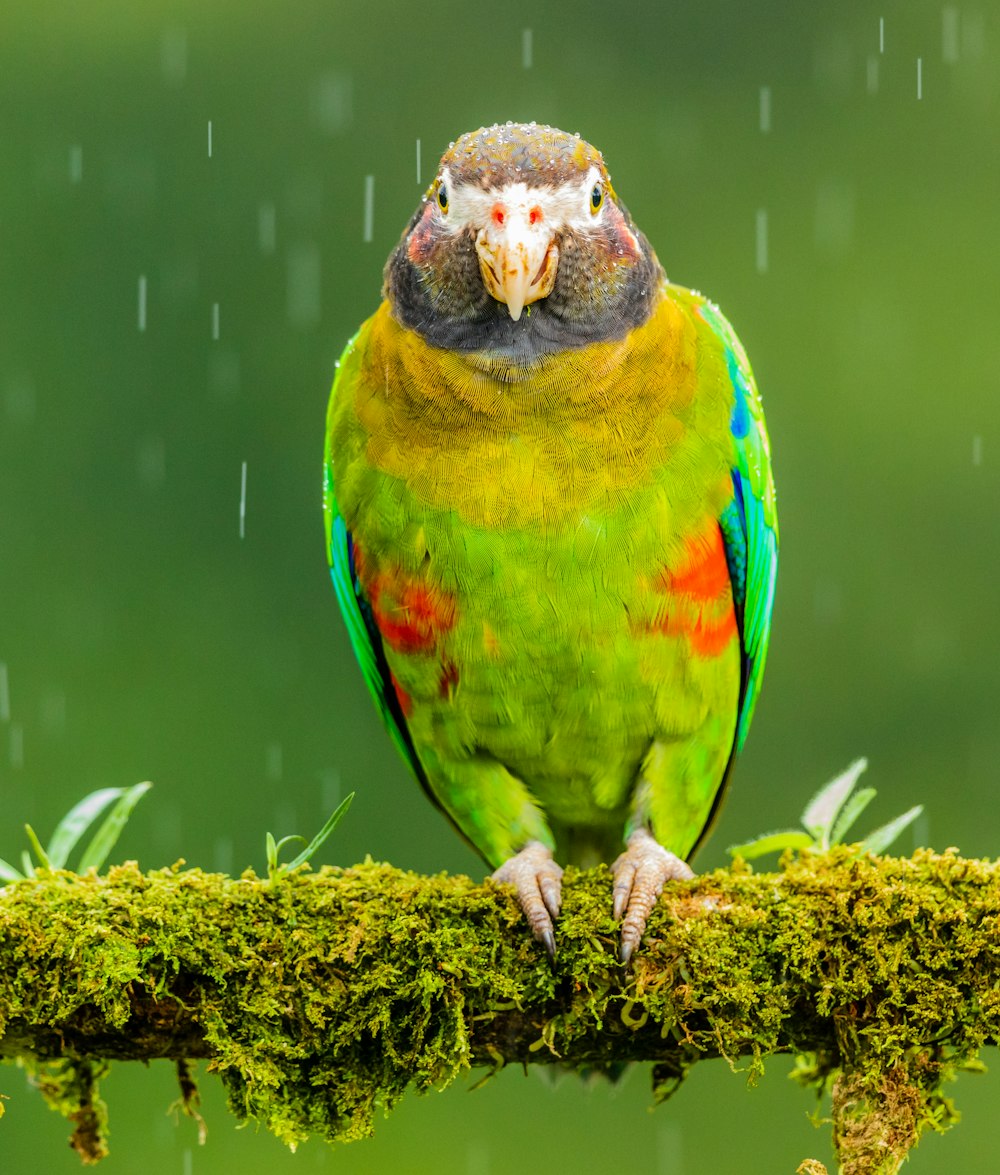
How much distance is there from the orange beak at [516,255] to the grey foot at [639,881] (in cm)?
127

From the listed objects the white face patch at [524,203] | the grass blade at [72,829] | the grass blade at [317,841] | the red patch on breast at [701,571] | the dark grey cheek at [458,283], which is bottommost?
the grass blade at [72,829]

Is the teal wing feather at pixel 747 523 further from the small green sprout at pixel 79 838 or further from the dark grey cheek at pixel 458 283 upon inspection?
the small green sprout at pixel 79 838

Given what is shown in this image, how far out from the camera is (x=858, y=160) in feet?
36.8

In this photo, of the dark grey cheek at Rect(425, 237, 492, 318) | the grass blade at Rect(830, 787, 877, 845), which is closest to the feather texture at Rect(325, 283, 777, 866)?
the dark grey cheek at Rect(425, 237, 492, 318)

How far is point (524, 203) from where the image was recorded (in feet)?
12.7

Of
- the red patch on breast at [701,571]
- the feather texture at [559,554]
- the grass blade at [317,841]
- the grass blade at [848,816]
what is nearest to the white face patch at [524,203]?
the feather texture at [559,554]

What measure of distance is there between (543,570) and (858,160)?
8.14 meters

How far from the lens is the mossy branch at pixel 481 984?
321 cm

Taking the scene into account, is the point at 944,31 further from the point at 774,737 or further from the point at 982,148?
the point at 774,737

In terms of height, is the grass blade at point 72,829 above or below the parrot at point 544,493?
below

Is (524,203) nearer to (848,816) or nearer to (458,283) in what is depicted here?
(458,283)

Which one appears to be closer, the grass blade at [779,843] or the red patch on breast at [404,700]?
the grass blade at [779,843]

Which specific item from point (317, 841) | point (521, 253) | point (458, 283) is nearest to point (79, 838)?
point (317, 841)

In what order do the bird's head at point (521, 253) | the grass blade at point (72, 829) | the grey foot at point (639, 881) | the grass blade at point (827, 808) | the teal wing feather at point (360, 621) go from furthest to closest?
the teal wing feather at point (360, 621), the grass blade at point (827, 808), the bird's head at point (521, 253), the grass blade at point (72, 829), the grey foot at point (639, 881)
